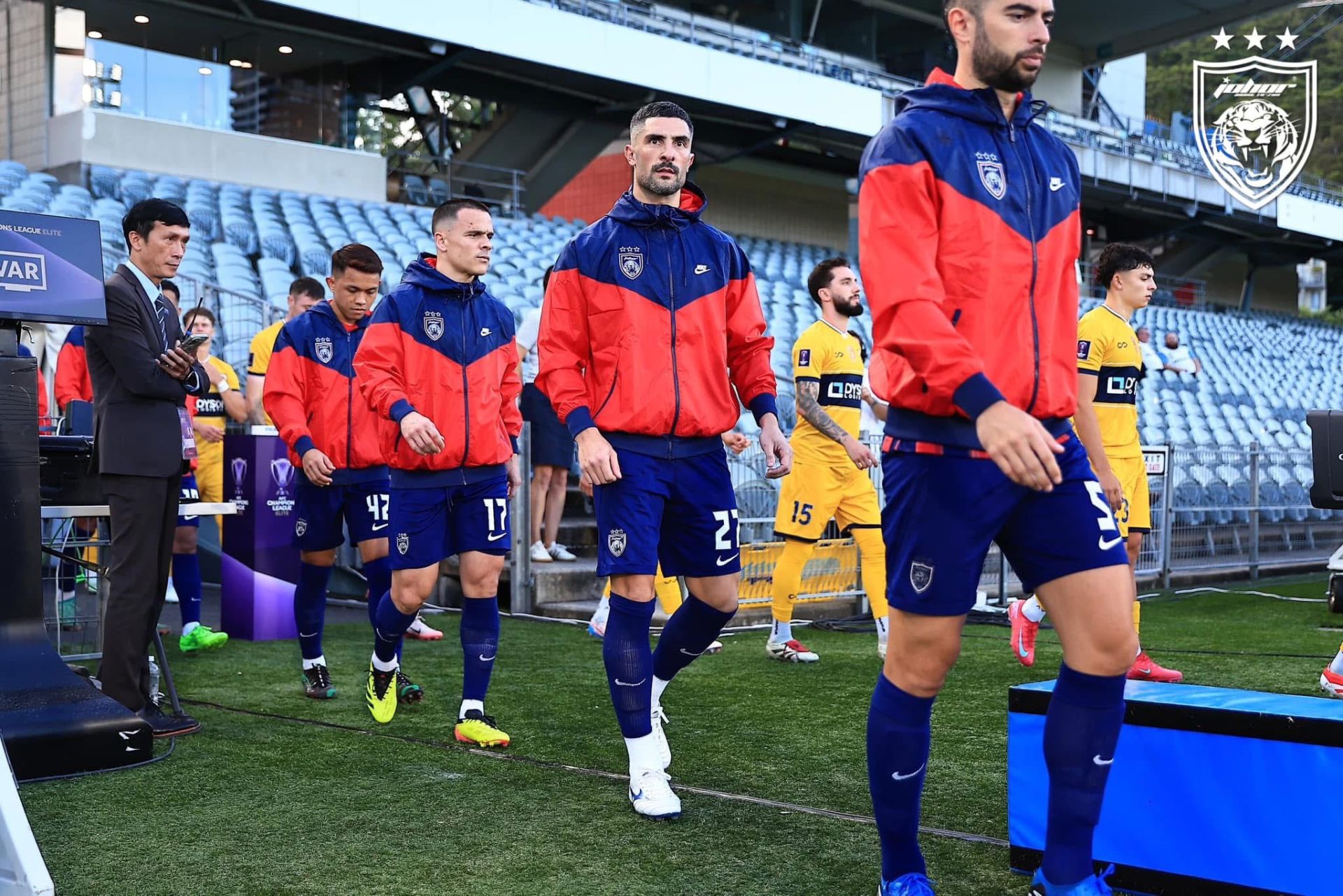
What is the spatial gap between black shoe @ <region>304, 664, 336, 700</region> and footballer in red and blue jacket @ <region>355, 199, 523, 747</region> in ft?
3.20

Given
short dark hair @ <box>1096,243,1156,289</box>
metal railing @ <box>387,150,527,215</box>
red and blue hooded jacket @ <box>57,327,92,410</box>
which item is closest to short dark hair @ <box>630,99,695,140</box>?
short dark hair @ <box>1096,243,1156,289</box>

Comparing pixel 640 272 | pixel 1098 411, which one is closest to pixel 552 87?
pixel 1098 411

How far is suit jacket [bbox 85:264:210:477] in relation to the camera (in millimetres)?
4531

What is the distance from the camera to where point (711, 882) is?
9.91 feet

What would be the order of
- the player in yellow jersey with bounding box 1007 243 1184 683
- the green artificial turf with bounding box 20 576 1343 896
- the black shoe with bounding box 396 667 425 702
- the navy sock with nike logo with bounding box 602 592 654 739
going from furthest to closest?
the player in yellow jersey with bounding box 1007 243 1184 683 → the black shoe with bounding box 396 667 425 702 → the navy sock with nike logo with bounding box 602 592 654 739 → the green artificial turf with bounding box 20 576 1343 896

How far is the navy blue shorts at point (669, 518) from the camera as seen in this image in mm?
3691

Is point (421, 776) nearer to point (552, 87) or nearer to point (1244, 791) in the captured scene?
point (1244, 791)

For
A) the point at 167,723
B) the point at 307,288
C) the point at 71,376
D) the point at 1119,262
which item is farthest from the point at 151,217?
the point at 1119,262

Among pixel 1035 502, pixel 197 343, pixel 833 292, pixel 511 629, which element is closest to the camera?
pixel 1035 502

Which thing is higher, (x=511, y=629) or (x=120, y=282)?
(x=120, y=282)

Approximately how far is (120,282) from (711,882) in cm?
A: 306

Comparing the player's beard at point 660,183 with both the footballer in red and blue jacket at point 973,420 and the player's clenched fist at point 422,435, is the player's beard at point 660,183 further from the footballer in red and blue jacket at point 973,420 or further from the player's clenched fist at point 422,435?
the footballer in red and blue jacket at point 973,420

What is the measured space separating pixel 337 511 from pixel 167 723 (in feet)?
4.34

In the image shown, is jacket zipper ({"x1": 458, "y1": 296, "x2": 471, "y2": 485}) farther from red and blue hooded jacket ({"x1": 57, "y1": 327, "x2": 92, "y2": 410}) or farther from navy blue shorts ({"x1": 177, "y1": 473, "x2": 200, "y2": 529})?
red and blue hooded jacket ({"x1": 57, "y1": 327, "x2": 92, "y2": 410})
